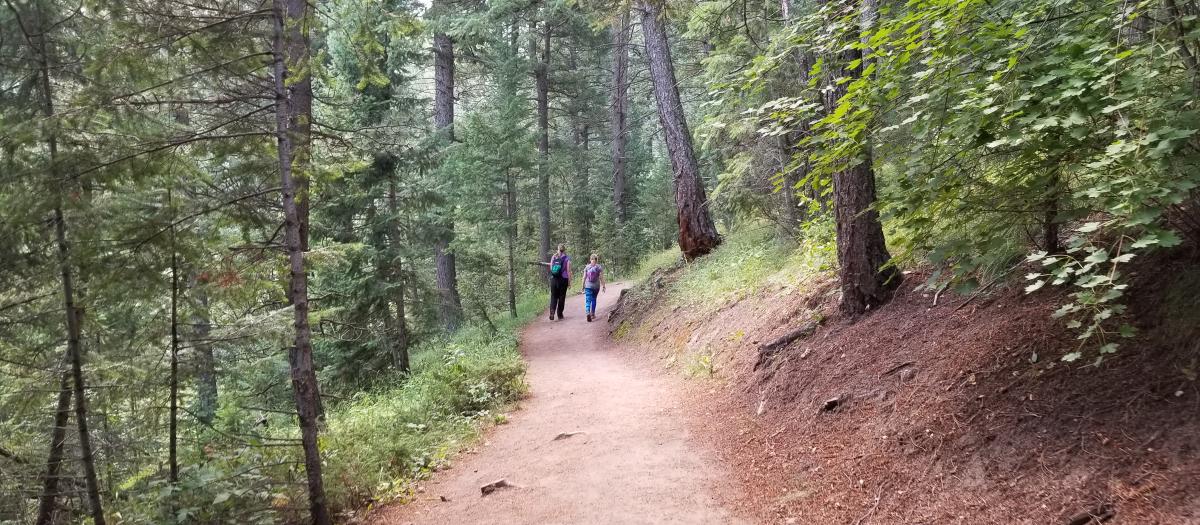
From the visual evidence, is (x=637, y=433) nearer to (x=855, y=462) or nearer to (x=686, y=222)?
(x=855, y=462)

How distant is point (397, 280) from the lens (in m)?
12.0

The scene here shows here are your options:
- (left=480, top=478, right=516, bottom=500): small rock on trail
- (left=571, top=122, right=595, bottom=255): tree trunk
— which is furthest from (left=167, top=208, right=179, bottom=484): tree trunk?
(left=571, top=122, right=595, bottom=255): tree trunk

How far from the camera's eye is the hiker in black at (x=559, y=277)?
572 inches

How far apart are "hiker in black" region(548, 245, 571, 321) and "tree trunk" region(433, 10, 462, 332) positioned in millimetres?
2470

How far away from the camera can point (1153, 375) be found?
3119 millimetres

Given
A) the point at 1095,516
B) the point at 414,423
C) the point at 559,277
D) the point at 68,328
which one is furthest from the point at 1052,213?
the point at 559,277

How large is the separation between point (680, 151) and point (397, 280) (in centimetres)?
670

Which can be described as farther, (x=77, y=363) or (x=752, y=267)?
(x=752, y=267)

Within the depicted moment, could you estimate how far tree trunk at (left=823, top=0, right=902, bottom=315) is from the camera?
5883mm

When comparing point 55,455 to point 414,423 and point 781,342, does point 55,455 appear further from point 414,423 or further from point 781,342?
point 781,342

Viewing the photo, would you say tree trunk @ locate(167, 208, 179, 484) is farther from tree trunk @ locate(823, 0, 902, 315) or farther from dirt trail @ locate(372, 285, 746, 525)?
tree trunk @ locate(823, 0, 902, 315)

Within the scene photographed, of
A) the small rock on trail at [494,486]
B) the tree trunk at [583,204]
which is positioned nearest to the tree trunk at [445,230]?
the small rock on trail at [494,486]

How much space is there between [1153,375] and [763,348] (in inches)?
155

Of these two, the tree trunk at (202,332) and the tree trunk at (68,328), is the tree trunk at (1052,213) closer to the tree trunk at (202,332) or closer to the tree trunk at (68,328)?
the tree trunk at (202,332)
